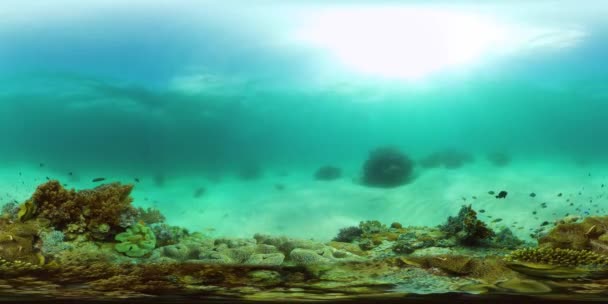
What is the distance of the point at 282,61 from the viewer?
6.51 metres

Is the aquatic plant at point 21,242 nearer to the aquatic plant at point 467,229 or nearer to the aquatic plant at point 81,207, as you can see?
the aquatic plant at point 81,207

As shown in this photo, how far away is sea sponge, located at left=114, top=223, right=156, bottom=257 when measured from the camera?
627 cm

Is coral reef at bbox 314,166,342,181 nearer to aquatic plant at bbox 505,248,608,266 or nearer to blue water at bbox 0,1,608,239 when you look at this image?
blue water at bbox 0,1,608,239

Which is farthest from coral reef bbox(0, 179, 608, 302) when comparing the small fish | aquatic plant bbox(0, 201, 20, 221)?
the small fish

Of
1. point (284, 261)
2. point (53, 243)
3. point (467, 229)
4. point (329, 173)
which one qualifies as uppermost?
point (329, 173)

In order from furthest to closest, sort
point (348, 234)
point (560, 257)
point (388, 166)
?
point (388, 166), point (348, 234), point (560, 257)

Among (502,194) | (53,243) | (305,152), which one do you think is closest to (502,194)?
(502,194)

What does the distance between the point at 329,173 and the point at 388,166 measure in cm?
48

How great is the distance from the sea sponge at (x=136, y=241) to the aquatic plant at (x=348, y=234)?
57.4 inches

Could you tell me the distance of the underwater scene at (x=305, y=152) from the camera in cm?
625

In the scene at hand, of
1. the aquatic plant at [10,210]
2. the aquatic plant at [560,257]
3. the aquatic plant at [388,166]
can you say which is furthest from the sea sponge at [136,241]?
the aquatic plant at [560,257]

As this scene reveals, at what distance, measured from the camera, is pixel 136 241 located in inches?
248

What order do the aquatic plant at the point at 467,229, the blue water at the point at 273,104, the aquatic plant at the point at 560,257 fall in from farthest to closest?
1. the blue water at the point at 273,104
2. the aquatic plant at the point at 467,229
3. the aquatic plant at the point at 560,257

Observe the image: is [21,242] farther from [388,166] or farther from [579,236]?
[579,236]
